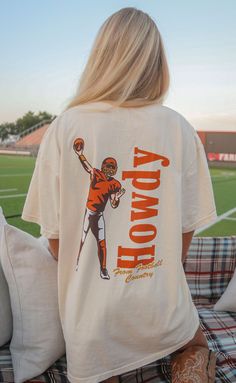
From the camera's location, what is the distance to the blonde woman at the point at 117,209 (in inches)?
46.8

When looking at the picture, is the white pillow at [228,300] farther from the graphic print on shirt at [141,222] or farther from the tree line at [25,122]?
the tree line at [25,122]

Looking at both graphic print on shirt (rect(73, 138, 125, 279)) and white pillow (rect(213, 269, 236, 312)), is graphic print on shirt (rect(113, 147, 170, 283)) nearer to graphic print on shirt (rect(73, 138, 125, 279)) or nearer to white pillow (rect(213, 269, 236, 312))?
graphic print on shirt (rect(73, 138, 125, 279))

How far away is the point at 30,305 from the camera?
147cm

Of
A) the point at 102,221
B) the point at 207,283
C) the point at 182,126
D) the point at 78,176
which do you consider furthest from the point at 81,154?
the point at 207,283

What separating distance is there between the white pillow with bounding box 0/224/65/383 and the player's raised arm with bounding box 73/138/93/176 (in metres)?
0.48

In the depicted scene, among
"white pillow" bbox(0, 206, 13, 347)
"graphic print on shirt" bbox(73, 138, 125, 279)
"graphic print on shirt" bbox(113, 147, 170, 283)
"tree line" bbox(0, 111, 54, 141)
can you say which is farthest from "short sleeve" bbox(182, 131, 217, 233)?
"tree line" bbox(0, 111, 54, 141)

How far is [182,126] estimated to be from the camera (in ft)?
4.25

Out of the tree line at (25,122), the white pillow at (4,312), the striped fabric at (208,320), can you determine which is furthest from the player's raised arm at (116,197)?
the tree line at (25,122)

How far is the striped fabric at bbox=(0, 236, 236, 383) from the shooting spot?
153 cm

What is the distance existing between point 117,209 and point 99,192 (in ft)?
0.26

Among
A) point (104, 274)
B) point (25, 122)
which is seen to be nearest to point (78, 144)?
point (104, 274)

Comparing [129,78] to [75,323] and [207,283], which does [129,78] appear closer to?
[75,323]

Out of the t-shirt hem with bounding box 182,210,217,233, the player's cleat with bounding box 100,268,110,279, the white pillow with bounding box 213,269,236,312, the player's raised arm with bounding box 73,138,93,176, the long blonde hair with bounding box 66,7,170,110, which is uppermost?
the long blonde hair with bounding box 66,7,170,110

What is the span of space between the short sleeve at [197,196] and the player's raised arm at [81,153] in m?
0.36
